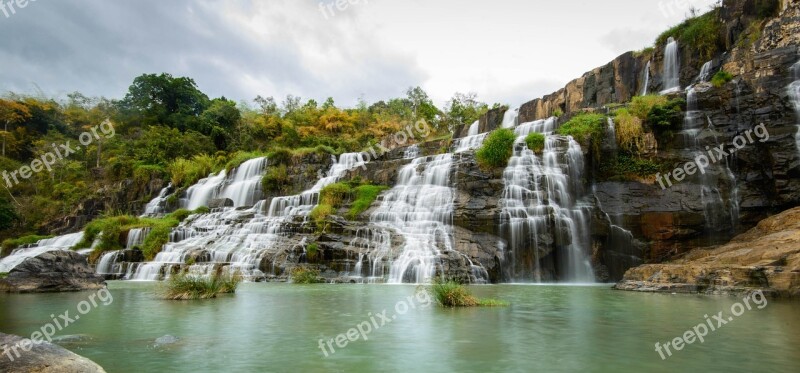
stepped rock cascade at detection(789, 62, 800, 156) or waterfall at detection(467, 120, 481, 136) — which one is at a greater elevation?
waterfall at detection(467, 120, 481, 136)

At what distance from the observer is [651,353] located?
5.14 m

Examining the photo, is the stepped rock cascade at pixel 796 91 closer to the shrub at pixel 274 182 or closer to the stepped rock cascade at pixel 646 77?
the stepped rock cascade at pixel 646 77

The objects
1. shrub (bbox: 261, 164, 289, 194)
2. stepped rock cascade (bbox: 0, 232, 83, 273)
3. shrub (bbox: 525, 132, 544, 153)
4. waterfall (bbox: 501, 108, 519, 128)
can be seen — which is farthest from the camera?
waterfall (bbox: 501, 108, 519, 128)

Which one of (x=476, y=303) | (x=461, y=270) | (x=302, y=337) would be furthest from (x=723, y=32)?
(x=302, y=337)

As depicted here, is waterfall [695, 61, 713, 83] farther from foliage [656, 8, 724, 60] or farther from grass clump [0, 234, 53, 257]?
grass clump [0, 234, 53, 257]

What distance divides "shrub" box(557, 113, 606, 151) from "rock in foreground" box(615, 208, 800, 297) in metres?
7.04

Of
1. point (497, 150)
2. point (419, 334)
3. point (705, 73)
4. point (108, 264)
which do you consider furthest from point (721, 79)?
point (108, 264)

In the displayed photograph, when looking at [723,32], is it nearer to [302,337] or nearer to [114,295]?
[302,337]

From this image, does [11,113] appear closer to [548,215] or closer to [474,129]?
[474,129]

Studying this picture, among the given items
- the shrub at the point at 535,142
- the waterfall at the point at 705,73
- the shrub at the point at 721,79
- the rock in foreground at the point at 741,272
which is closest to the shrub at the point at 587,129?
the shrub at the point at 535,142

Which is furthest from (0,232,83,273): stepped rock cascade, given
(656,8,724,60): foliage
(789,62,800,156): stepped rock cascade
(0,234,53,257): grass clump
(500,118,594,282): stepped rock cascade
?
(656,8,724,60): foliage

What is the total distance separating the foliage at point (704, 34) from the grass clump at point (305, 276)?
21.4 metres

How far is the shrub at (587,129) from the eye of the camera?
19.8m

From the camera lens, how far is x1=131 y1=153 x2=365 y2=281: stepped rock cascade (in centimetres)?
1705
